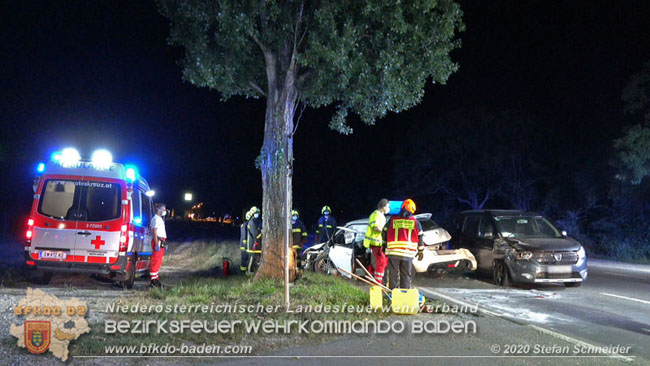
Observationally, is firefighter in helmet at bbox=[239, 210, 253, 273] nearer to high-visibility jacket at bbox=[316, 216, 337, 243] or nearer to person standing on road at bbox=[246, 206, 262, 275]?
person standing on road at bbox=[246, 206, 262, 275]

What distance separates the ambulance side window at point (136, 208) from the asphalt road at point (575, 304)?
6.48 metres

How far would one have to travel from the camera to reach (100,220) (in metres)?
11.0

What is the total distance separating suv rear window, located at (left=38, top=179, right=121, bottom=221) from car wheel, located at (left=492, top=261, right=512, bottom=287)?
8.71m

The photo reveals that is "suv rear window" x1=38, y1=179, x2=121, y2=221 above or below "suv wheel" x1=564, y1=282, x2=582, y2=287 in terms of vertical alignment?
above

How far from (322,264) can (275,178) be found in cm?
401

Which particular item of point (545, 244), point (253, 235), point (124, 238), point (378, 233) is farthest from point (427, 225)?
point (124, 238)

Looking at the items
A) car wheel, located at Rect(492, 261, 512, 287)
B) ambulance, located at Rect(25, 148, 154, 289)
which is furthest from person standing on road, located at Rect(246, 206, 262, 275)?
car wheel, located at Rect(492, 261, 512, 287)

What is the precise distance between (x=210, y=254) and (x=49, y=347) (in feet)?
52.8

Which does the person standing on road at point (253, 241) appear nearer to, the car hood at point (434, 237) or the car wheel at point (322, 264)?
the car wheel at point (322, 264)

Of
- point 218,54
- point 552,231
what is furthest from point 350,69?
point 552,231

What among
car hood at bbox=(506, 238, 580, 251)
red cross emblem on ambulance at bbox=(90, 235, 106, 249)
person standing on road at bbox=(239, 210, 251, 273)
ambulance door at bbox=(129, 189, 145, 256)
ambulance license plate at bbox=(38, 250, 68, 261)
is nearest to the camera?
ambulance license plate at bbox=(38, 250, 68, 261)

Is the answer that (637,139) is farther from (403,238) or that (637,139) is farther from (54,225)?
(54,225)

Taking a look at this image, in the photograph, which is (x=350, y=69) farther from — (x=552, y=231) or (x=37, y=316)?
(x=37, y=316)

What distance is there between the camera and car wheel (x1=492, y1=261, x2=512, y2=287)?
12.9m
